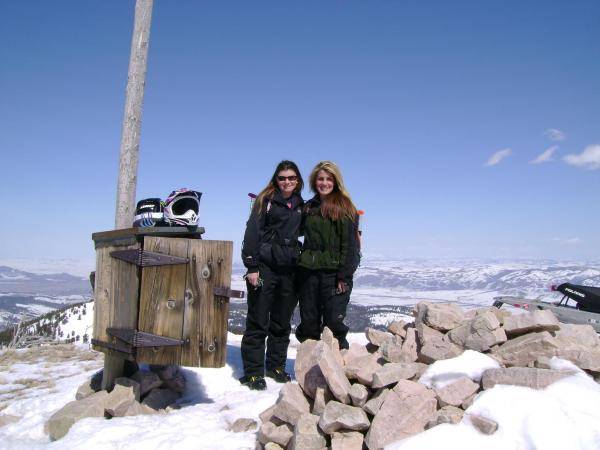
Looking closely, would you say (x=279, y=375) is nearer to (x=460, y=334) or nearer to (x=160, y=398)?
(x=160, y=398)

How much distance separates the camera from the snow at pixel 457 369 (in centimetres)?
379

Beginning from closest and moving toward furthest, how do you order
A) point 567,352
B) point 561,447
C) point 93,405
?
point 561,447, point 567,352, point 93,405

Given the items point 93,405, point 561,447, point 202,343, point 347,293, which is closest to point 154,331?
point 202,343

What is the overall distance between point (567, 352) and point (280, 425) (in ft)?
8.94

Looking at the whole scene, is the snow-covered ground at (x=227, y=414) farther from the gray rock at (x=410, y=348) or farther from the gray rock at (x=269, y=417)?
the gray rock at (x=410, y=348)

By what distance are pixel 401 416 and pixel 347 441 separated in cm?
48

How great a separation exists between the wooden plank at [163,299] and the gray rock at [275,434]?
130 cm

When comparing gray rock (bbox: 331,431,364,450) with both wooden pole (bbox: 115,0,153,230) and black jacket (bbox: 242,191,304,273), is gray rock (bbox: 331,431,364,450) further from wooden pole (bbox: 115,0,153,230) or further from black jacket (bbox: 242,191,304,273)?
wooden pole (bbox: 115,0,153,230)

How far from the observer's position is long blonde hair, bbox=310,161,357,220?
→ 5.56 metres

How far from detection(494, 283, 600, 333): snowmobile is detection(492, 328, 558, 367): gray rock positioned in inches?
181

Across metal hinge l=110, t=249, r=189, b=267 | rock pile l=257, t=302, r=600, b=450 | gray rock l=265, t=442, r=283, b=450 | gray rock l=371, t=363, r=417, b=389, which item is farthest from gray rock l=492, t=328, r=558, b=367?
metal hinge l=110, t=249, r=189, b=267

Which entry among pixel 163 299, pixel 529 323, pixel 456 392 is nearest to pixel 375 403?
pixel 456 392

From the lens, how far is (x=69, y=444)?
4.02 meters

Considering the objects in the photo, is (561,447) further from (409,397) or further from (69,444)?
(69,444)
